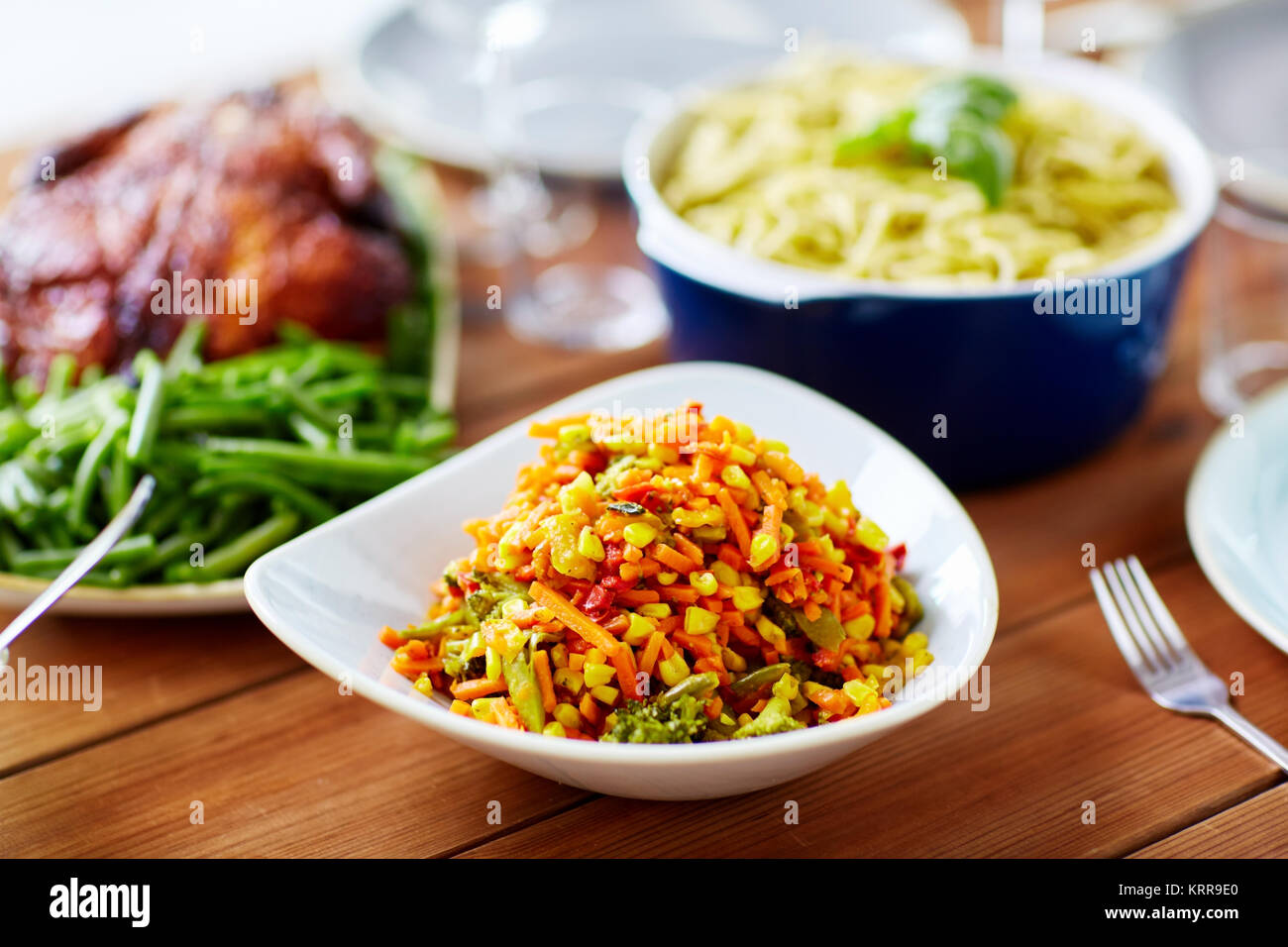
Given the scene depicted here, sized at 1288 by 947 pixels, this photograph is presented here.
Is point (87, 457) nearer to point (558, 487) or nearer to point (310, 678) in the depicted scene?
point (310, 678)

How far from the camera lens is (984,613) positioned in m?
1.59

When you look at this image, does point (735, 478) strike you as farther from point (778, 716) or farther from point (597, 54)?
point (597, 54)

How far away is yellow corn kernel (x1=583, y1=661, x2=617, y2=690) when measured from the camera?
59.6 inches

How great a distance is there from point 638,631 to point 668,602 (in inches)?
3.0

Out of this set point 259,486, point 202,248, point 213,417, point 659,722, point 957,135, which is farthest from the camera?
point 202,248

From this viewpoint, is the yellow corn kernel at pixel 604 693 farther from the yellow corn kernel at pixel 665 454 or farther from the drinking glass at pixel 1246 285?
the drinking glass at pixel 1246 285

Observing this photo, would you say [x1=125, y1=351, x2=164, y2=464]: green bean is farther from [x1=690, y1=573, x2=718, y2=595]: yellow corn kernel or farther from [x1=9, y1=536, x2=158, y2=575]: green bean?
[x1=690, y1=573, x2=718, y2=595]: yellow corn kernel

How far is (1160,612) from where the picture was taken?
78.2 inches

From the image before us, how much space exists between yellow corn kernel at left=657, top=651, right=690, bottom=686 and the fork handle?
846mm

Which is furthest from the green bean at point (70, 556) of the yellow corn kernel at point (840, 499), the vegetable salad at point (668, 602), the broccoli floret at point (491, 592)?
the yellow corn kernel at point (840, 499)

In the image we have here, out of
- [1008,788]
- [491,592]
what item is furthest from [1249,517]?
A: [491,592]

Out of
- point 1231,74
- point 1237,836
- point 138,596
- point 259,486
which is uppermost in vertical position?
point 1231,74

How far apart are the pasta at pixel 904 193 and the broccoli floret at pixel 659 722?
1019mm
